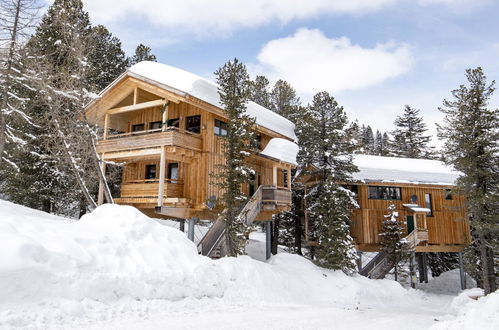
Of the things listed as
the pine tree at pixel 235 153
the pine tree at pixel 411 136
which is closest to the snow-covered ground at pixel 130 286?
the pine tree at pixel 235 153

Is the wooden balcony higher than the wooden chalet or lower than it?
higher

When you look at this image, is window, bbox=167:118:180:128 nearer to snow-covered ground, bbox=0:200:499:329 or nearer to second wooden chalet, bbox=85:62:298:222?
second wooden chalet, bbox=85:62:298:222

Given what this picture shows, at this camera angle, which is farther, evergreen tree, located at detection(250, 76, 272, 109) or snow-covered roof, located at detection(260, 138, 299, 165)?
evergreen tree, located at detection(250, 76, 272, 109)

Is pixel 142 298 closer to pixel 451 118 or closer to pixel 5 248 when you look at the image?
pixel 5 248

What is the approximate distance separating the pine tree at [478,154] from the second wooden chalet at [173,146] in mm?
9585

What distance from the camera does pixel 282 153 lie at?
2292 centimetres

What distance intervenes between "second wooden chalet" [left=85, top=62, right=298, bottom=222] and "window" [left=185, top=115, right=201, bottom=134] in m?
0.06

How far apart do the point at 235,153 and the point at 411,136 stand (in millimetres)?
38037

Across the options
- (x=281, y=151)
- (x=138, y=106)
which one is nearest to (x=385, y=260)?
(x=281, y=151)

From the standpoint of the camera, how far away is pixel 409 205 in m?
26.5

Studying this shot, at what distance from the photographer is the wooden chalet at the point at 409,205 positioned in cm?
2594

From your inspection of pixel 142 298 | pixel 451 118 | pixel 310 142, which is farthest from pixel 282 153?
pixel 142 298

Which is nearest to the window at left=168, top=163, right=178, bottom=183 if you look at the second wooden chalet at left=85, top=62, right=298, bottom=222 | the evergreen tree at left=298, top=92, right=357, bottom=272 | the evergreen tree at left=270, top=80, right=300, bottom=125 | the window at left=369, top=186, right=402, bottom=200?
the second wooden chalet at left=85, top=62, right=298, bottom=222

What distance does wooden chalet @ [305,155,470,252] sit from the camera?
85.1 feet
